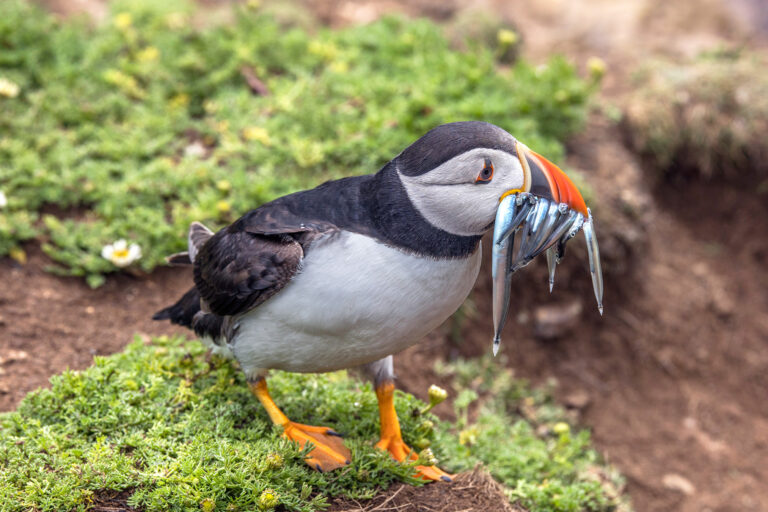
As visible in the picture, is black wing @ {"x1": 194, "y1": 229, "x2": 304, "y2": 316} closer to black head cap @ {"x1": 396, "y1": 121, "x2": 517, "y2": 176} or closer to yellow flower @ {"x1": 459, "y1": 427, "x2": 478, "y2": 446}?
black head cap @ {"x1": 396, "y1": 121, "x2": 517, "y2": 176}

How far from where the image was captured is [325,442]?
354cm

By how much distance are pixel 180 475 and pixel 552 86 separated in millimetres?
4394

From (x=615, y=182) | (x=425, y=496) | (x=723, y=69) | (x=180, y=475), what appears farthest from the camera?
(x=723, y=69)

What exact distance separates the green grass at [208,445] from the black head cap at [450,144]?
4.31 ft

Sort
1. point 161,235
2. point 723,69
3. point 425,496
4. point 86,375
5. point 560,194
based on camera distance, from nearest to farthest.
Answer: point 560,194, point 425,496, point 86,375, point 161,235, point 723,69

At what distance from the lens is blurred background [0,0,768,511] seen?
5.10m

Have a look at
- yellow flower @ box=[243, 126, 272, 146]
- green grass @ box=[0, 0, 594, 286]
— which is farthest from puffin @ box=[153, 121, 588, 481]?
yellow flower @ box=[243, 126, 272, 146]

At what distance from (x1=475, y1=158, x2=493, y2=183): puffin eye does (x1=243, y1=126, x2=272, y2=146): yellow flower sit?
313 cm

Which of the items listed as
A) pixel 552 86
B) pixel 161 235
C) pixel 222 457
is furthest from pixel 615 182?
pixel 222 457

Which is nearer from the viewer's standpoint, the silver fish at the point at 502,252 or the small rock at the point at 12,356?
the silver fish at the point at 502,252

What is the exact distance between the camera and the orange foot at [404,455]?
359cm

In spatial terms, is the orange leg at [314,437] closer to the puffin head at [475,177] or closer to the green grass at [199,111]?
the puffin head at [475,177]

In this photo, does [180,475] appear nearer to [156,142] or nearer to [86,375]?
[86,375]

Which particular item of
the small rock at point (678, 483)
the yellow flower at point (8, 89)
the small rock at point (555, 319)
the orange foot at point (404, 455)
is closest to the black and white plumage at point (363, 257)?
the orange foot at point (404, 455)
